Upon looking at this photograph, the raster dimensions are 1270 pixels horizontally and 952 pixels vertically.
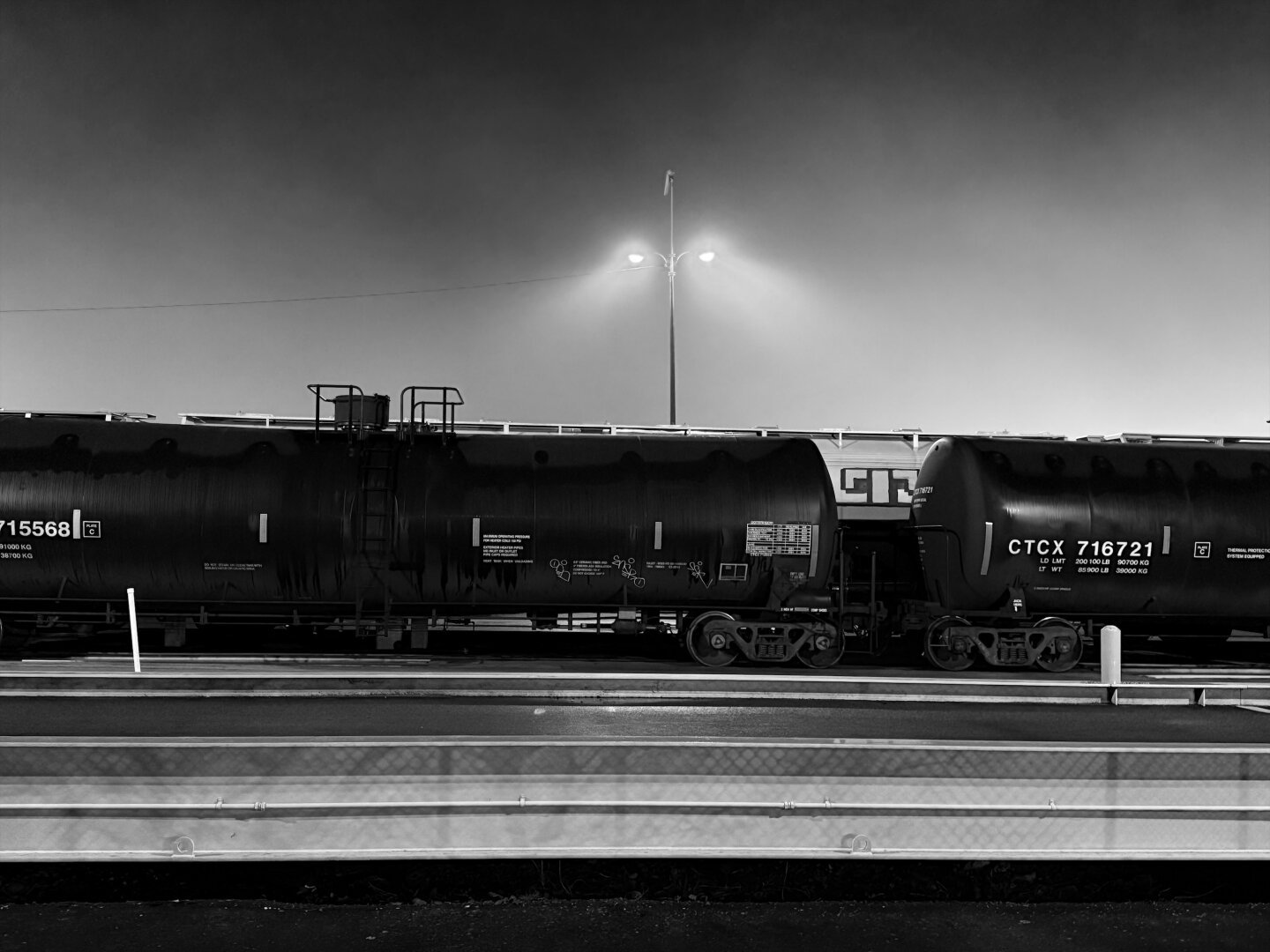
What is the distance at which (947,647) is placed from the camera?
14.3 metres

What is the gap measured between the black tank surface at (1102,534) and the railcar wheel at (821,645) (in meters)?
1.98

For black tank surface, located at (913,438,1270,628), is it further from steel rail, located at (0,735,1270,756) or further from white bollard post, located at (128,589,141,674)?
white bollard post, located at (128,589,141,674)

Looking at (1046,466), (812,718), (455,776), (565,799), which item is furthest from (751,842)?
(1046,466)

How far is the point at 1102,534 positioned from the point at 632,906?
39.6 feet

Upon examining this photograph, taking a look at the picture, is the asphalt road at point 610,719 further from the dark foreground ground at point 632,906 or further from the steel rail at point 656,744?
the steel rail at point 656,744

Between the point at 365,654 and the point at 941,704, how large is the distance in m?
9.05

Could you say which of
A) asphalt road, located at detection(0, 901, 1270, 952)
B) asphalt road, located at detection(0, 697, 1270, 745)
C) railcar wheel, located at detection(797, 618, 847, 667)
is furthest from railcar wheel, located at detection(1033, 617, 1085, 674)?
asphalt road, located at detection(0, 901, 1270, 952)

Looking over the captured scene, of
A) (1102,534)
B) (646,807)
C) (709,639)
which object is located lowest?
(709,639)

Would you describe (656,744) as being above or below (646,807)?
above

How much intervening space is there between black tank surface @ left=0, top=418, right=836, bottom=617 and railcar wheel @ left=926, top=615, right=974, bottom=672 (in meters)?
2.04

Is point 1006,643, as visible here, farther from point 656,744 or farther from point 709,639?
point 656,744

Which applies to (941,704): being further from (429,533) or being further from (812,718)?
(429,533)

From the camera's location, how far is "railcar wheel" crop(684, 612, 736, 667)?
14172 mm

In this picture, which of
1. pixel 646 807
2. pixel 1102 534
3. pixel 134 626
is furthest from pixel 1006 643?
pixel 134 626
